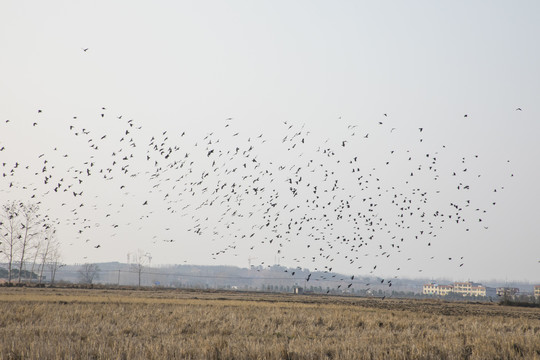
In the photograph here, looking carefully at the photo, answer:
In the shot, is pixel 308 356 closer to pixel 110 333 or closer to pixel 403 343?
pixel 403 343

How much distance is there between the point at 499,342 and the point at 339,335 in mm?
6207

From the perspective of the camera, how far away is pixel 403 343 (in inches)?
717

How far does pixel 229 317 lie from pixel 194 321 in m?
3.43

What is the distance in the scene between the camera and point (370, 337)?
20.8m

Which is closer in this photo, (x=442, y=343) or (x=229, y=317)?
(x=442, y=343)

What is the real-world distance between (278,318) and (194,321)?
18.1 feet

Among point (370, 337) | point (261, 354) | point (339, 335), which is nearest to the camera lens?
point (261, 354)

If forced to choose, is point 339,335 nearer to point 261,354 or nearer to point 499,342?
point 499,342

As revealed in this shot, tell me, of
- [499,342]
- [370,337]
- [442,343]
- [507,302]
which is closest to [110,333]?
[370,337]

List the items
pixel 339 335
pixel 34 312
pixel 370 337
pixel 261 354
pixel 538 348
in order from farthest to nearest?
1. pixel 34 312
2. pixel 339 335
3. pixel 370 337
4. pixel 538 348
5. pixel 261 354

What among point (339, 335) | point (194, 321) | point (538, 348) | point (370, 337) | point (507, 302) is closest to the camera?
point (538, 348)

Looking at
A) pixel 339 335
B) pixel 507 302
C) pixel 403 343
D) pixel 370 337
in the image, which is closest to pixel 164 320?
pixel 339 335

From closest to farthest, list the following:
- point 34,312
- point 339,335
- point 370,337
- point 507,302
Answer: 1. point 370,337
2. point 339,335
3. point 34,312
4. point 507,302

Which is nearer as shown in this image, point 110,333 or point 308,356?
point 308,356
